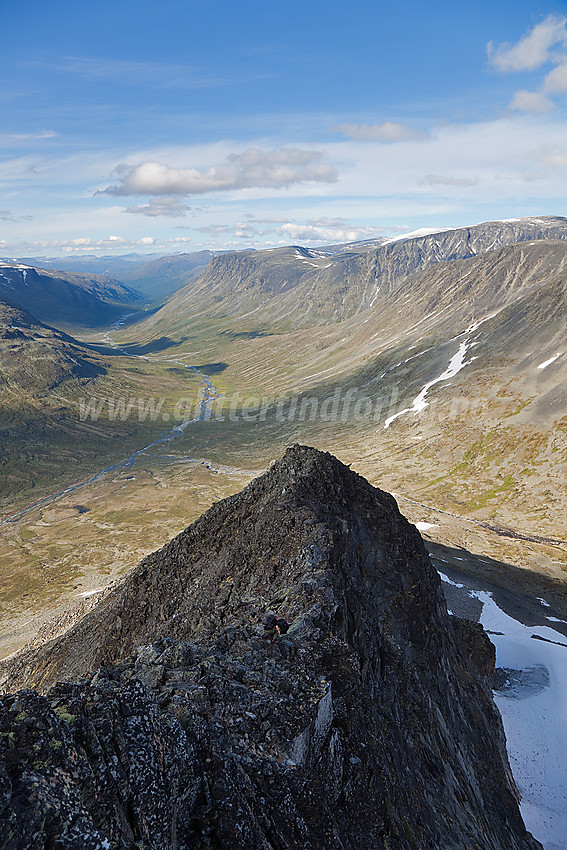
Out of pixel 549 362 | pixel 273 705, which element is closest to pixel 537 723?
pixel 273 705

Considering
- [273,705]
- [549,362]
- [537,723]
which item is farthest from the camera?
[549,362]

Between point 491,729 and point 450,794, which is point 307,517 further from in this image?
point 491,729

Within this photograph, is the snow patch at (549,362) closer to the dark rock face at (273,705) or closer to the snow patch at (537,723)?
the snow patch at (537,723)

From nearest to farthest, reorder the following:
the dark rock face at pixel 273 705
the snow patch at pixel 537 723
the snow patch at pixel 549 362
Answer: the dark rock face at pixel 273 705 → the snow patch at pixel 537 723 → the snow patch at pixel 549 362

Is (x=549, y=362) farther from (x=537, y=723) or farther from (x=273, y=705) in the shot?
(x=273, y=705)

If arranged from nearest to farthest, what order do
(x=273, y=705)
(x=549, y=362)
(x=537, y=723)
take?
(x=273, y=705) < (x=537, y=723) < (x=549, y=362)

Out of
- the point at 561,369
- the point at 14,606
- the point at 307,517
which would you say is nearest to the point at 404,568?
the point at 307,517

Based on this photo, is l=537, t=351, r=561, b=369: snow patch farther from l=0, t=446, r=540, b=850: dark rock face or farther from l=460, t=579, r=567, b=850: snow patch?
l=0, t=446, r=540, b=850: dark rock face

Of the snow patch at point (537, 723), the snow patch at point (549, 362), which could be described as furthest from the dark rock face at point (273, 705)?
the snow patch at point (549, 362)

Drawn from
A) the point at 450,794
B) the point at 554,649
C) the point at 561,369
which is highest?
the point at 561,369
